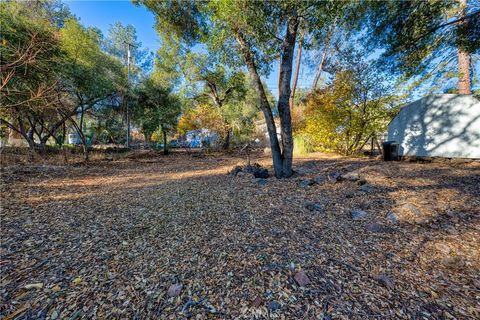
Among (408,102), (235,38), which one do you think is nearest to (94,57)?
(235,38)

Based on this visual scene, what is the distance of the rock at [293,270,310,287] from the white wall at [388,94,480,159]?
796 centimetres

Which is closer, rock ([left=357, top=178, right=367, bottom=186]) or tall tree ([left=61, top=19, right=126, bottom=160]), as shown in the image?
rock ([left=357, top=178, right=367, bottom=186])

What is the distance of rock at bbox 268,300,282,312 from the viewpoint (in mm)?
1310

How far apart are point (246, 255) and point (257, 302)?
486 mm

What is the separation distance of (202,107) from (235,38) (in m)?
9.28

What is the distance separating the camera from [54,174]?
5098 millimetres

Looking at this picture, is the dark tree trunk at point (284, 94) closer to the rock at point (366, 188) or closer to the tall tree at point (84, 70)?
the rock at point (366, 188)

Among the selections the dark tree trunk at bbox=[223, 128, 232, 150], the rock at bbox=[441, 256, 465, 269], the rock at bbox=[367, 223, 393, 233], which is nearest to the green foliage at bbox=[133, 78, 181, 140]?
the dark tree trunk at bbox=[223, 128, 232, 150]

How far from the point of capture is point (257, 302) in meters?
1.36

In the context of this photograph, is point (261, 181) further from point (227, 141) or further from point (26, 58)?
point (227, 141)

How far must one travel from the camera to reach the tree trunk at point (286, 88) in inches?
151

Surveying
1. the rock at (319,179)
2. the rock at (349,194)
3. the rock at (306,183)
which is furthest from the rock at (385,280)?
the rock at (319,179)

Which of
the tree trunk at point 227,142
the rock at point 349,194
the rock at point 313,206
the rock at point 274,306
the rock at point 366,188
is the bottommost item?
the rock at point 274,306

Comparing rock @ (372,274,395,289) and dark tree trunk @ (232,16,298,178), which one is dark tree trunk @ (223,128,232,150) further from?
rock @ (372,274,395,289)
